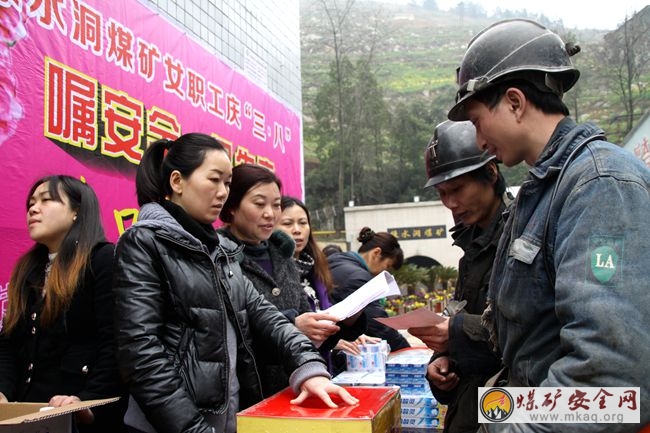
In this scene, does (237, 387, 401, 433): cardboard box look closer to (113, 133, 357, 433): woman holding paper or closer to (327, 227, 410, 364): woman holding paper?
(113, 133, 357, 433): woman holding paper

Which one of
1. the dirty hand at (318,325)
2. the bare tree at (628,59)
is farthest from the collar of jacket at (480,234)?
the bare tree at (628,59)

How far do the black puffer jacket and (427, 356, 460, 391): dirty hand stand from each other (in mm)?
470

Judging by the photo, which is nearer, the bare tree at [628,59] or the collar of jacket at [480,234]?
the collar of jacket at [480,234]

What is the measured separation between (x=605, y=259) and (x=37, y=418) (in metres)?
1.22

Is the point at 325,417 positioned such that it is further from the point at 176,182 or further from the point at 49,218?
the point at 49,218

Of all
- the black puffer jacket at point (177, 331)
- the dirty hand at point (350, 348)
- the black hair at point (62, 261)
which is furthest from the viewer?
the dirty hand at point (350, 348)

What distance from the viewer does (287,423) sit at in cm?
105

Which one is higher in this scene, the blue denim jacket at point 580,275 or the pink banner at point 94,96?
the pink banner at point 94,96

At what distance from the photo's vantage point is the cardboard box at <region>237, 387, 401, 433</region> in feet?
3.31

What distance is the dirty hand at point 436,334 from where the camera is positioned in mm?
1562

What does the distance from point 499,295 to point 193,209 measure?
3.54 feet

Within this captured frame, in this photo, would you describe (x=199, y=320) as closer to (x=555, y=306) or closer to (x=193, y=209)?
(x=193, y=209)

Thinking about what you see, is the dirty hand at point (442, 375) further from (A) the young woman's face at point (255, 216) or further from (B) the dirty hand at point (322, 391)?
(A) the young woman's face at point (255, 216)

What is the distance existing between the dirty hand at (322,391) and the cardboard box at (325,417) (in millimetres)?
16
